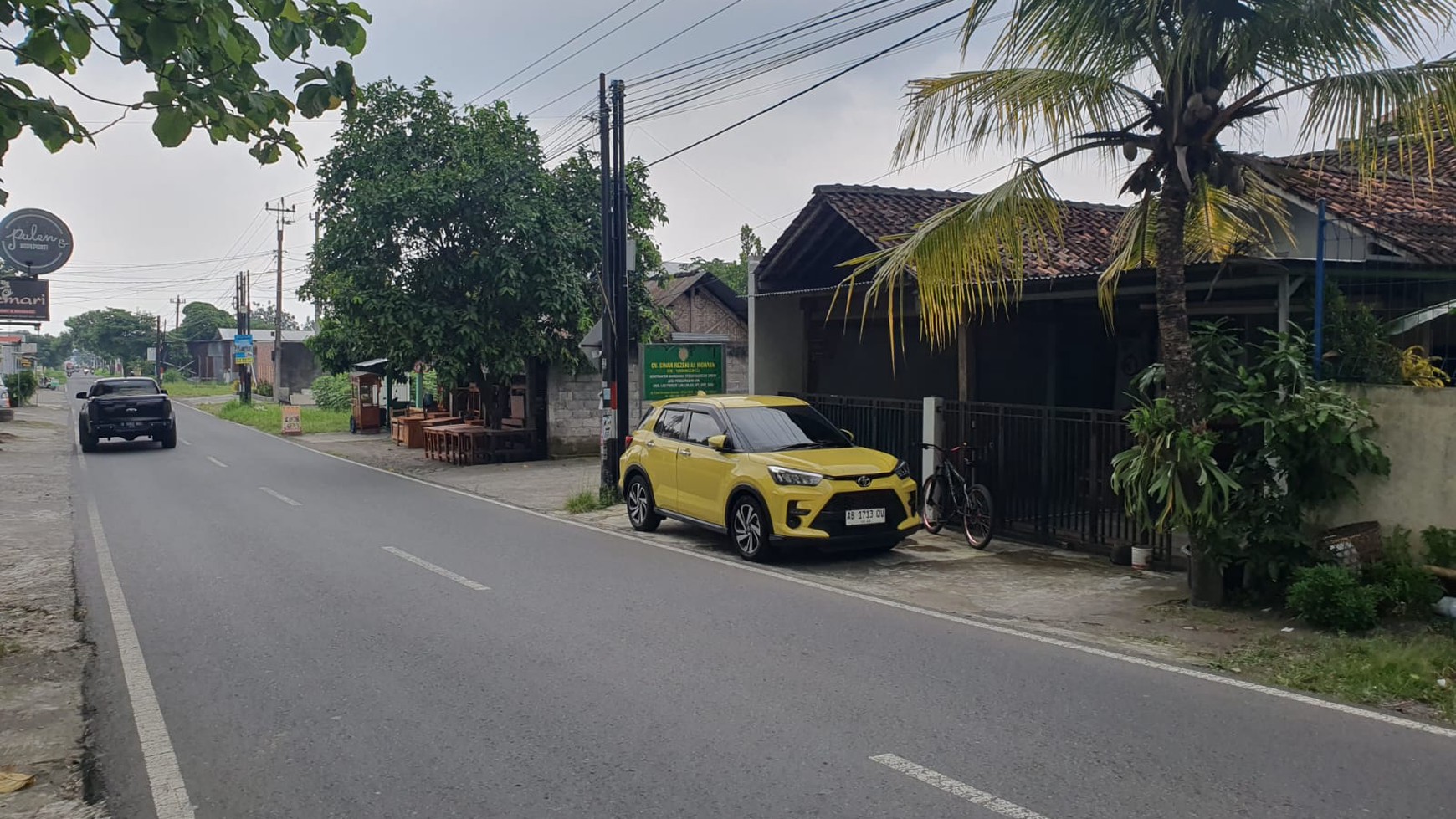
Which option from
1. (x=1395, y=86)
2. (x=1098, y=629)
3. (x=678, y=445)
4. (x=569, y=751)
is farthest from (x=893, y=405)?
(x=569, y=751)

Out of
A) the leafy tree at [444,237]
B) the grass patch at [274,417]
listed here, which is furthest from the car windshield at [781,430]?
the grass patch at [274,417]

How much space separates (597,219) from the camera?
905 inches

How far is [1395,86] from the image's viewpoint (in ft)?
24.2

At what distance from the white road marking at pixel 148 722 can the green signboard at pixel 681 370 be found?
29.4 feet

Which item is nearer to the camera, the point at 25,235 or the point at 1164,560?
the point at 1164,560

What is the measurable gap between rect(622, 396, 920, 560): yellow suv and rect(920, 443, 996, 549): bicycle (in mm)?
862

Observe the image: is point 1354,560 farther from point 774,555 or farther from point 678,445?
point 678,445

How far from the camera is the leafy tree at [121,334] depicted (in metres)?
98.7

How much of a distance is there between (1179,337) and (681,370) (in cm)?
1027

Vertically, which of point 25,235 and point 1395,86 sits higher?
point 25,235

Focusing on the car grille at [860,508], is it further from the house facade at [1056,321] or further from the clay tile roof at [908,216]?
the clay tile roof at [908,216]

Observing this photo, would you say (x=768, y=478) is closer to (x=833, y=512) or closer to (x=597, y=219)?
(x=833, y=512)

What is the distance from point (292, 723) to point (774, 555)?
5.92 m

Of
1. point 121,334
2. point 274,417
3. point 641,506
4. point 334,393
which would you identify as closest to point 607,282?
point 641,506
